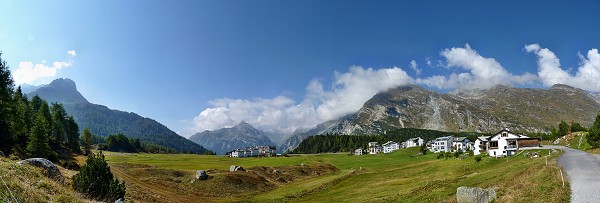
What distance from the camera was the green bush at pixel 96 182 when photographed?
28.7 meters

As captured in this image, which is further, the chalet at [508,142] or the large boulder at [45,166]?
the chalet at [508,142]

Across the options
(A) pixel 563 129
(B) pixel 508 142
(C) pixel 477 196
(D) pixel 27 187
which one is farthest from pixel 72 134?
(A) pixel 563 129

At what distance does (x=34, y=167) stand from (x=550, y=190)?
42598mm

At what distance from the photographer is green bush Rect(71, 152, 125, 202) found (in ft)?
94.2

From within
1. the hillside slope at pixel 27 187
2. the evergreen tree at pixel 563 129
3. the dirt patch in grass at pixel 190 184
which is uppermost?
the evergreen tree at pixel 563 129

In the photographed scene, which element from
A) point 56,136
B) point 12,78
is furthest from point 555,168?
point 56,136

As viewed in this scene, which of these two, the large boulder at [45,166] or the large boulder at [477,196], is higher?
the large boulder at [45,166]

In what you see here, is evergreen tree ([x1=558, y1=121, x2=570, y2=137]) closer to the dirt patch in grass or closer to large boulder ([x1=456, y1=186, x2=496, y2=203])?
the dirt patch in grass

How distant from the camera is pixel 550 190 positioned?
93.6 feet

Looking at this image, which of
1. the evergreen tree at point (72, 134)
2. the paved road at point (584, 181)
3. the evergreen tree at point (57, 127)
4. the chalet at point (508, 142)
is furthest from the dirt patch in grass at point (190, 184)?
the chalet at point (508, 142)

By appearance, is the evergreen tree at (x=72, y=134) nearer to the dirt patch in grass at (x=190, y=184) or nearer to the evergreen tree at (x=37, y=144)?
the evergreen tree at (x=37, y=144)

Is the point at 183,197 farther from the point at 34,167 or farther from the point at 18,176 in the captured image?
the point at 18,176

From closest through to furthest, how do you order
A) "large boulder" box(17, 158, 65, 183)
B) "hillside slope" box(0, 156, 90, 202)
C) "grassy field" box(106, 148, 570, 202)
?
"hillside slope" box(0, 156, 90, 202), "large boulder" box(17, 158, 65, 183), "grassy field" box(106, 148, 570, 202)

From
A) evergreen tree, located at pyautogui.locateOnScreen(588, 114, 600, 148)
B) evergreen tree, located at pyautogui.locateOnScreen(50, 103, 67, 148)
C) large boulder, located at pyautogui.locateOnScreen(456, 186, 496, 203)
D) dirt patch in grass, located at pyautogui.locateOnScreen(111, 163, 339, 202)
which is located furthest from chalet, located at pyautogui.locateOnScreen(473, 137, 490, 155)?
evergreen tree, located at pyautogui.locateOnScreen(50, 103, 67, 148)
